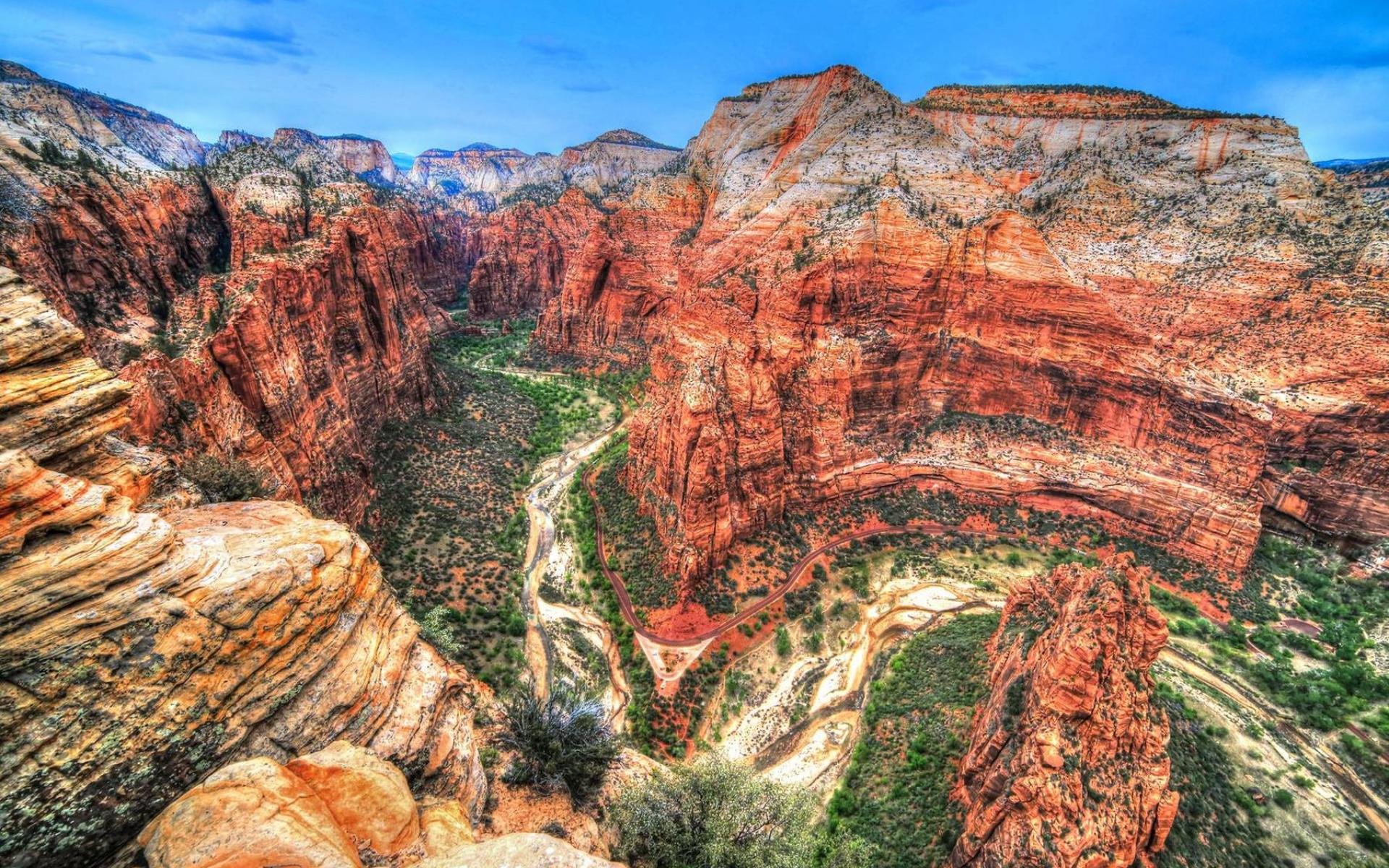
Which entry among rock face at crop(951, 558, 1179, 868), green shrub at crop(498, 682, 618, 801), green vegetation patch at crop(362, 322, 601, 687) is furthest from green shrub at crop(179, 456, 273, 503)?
rock face at crop(951, 558, 1179, 868)

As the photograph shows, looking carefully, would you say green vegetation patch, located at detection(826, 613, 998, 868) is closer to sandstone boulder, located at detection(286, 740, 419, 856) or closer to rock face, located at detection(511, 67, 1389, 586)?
rock face, located at detection(511, 67, 1389, 586)

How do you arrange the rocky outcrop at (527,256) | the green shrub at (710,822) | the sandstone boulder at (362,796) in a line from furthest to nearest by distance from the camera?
the rocky outcrop at (527,256) → the green shrub at (710,822) → the sandstone boulder at (362,796)

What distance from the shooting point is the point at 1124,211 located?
48625 mm

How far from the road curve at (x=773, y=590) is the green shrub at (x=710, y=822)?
16.4 m

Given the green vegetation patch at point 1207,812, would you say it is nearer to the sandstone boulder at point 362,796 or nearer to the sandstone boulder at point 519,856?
the sandstone boulder at point 519,856

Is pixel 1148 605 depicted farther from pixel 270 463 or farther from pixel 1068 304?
pixel 270 463

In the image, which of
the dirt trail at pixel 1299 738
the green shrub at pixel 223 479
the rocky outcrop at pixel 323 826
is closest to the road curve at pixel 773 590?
the dirt trail at pixel 1299 738

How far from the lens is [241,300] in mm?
29094

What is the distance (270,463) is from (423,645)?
1602 centimetres

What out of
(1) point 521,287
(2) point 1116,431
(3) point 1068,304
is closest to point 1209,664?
(2) point 1116,431

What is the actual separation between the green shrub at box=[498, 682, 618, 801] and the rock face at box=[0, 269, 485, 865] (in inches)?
98.9

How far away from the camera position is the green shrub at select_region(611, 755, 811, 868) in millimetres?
15062

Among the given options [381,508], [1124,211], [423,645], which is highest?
[1124,211]

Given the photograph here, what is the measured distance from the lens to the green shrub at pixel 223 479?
17391 millimetres
